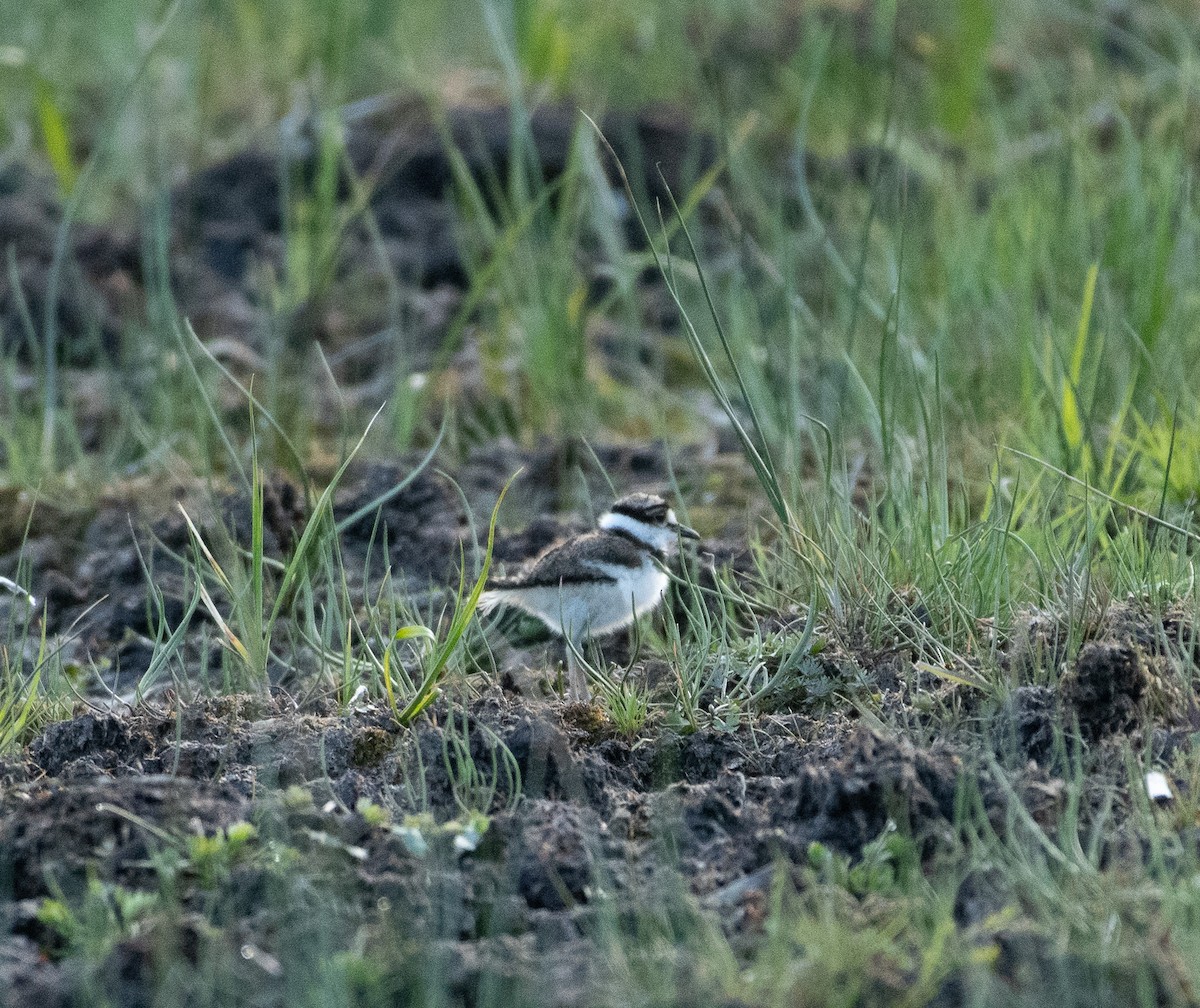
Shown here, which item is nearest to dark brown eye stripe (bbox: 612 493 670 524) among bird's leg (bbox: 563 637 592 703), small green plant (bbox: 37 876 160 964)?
bird's leg (bbox: 563 637 592 703)

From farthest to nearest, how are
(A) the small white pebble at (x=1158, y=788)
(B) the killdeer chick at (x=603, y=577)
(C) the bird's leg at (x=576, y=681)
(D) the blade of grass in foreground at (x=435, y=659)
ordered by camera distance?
(B) the killdeer chick at (x=603, y=577)
(C) the bird's leg at (x=576, y=681)
(D) the blade of grass in foreground at (x=435, y=659)
(A) the small white pebble at (x=1158, y=788)

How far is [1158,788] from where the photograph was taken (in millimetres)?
2650

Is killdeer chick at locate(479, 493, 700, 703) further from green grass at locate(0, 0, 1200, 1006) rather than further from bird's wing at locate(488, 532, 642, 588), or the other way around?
green grass at locate(0, 0, 1200, 1006)

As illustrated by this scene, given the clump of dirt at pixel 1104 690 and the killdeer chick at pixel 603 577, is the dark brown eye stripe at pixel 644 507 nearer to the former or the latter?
the killdeer chick at pixel 603 577

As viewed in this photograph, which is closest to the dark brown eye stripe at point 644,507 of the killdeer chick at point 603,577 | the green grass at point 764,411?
the killdeer chick at point 603,577

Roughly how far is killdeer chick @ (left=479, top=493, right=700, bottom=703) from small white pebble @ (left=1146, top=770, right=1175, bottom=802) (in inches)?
52.2

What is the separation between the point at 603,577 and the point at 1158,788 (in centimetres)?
149

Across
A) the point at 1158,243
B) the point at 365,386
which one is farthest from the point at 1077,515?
the point at 365,386

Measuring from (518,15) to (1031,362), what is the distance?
324cm

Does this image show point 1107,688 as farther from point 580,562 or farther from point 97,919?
point 97,919

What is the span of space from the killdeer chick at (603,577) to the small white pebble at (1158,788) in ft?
4.35

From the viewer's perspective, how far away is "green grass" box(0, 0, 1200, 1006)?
2359 millimetres

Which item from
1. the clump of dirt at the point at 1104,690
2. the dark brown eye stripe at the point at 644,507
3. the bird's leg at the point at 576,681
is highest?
the clump of dirt at the point at 1104,690

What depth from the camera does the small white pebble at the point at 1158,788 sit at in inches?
104
